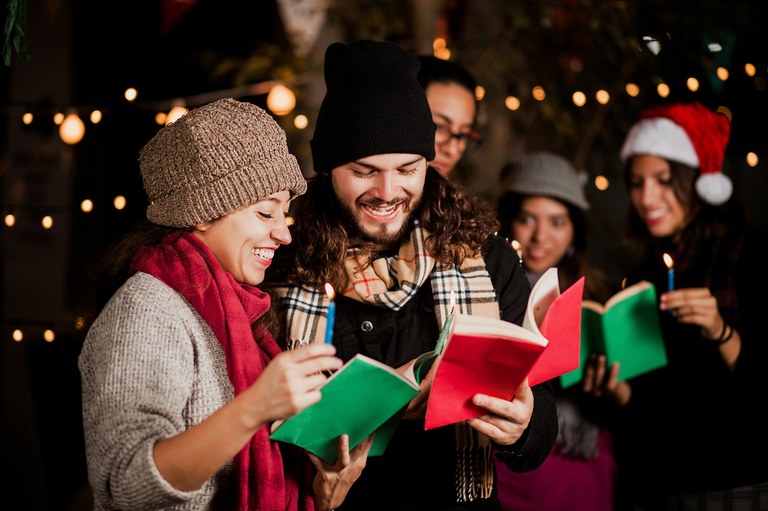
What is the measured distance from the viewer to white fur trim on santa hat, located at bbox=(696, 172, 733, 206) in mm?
2400

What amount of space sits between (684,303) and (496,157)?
2.20 meters

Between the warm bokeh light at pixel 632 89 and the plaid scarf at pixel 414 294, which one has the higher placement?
the warm bokeh light at pixel 632 89

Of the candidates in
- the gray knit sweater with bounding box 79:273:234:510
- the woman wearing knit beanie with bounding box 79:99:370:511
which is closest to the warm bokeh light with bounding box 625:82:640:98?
the woman wearing knit beanie with bounding box 79:99:370:511

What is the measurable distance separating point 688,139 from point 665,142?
0.28 feet

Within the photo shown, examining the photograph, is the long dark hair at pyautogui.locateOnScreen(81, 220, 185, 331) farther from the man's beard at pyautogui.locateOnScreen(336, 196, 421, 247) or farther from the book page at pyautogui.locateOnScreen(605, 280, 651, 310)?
the book page at pyautogui.locateOnScreen(605, 280, 651, 310)

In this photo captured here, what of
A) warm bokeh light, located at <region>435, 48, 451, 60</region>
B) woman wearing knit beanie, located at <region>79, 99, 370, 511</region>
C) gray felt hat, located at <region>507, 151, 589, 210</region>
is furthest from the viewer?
warm bokeh light, located at <region>435, 48, 451, 60</region>

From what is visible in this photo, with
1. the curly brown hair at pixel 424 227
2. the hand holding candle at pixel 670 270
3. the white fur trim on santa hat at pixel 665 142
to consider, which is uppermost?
the white fur trim on santa hat at pixel 665 142

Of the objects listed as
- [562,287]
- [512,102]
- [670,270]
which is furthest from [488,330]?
[512,102]

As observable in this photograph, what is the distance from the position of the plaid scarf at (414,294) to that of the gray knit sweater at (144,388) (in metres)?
0.32

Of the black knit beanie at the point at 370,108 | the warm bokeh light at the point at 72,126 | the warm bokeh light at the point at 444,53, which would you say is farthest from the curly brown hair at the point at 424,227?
the warm bokeh light at the point at 444,53

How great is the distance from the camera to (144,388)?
1.27m

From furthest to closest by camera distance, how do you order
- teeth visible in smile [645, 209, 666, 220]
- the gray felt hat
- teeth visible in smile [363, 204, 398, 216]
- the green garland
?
the gray felt hat → teeth visible in smile [645, 209, 666, 220] → teeth visible in smile [363, 204, 398, 216] → the green garland

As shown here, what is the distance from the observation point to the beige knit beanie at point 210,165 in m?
1.44

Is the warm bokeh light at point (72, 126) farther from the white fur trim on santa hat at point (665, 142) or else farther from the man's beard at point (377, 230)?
the white fur trim on santa hat at point (665, 142)
